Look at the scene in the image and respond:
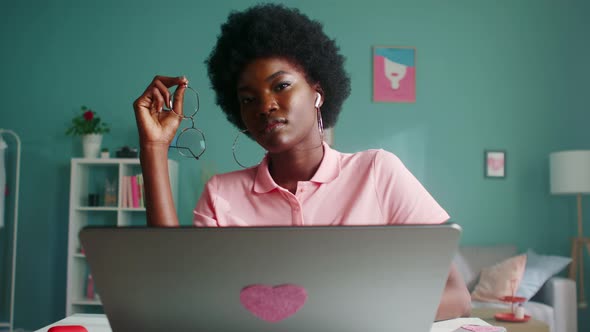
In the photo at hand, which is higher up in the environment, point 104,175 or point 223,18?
point 223,18

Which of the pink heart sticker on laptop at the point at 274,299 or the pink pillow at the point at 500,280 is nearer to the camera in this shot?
the pink heart sticker on laptop at the point at 274,299

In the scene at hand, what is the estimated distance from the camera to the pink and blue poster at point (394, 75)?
14.4ft

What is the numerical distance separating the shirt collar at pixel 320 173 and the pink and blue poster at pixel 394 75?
10.6 ft

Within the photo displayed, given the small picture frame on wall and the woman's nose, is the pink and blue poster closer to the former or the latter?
the small picture frame on wall

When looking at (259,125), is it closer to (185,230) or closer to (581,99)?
(185,230)

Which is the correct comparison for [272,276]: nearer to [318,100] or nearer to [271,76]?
[271,76]

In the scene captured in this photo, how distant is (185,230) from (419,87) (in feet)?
13.5

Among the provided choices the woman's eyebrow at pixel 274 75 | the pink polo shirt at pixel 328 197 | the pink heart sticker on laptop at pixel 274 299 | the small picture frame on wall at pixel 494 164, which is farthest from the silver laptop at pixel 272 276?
the small picture frame on wall at pixel 494 164

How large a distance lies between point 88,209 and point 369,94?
231cm

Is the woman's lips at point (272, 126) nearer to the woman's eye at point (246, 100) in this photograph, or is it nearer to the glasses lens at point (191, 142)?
the woman's eye at point (246, 100)

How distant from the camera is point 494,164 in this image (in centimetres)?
436

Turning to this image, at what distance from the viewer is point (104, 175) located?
4199mm

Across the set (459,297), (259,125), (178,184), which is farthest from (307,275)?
(178,184)

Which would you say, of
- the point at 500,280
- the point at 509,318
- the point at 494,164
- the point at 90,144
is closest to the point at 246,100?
the point at 509,318
